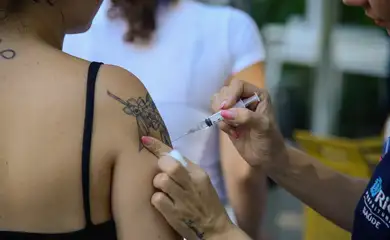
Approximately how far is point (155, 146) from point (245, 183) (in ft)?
2.36

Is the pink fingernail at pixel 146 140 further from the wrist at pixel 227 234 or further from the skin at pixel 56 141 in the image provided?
the wrist at pixel 227 234

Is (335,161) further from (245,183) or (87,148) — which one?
(87,148)

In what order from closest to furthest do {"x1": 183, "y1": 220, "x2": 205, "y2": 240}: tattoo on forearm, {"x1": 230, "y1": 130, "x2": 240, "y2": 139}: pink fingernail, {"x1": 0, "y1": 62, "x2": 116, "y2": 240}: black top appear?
{"x1": 0, "y1": 62, "x2": 116, "y2": 240}: black top → {"x1": 183, "y1": 220, "x2": 205, "y2": 240}: tattoo on forearm → {"x1": 230, "y1": 130, "x2": 240, "y2": 139}: pink fingernail

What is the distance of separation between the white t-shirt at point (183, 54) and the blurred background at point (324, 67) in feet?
9.38

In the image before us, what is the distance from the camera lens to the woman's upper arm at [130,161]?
1099mm

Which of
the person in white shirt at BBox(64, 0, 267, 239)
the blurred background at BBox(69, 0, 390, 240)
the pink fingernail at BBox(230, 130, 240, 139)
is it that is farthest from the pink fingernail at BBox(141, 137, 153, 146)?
the blurred background at BBox(69, 0, 390, 240)

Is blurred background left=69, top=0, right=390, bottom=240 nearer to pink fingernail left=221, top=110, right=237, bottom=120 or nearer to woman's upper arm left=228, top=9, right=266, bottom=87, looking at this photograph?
woman's upper arm left=228, top=9, right=266, bottom=87

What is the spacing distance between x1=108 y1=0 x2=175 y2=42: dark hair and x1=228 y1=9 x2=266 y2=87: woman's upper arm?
0.19m

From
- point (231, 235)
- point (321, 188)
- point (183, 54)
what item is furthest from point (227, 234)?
point (183, 54)

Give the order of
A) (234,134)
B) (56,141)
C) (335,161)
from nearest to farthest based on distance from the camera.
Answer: (56,141), (234,134), (335,161)

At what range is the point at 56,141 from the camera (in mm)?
1070

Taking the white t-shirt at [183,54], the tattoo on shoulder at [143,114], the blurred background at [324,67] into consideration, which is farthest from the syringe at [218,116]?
the blurred background at [324,67]

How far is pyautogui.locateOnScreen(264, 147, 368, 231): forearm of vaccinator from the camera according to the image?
5.49ft

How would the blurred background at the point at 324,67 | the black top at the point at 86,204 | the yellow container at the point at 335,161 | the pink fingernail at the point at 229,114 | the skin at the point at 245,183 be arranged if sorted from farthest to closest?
1. the blurred background at the point at 324,67
2. the yellow container at the point at 335,161
3. the skin at the point at 245,183
4. the pink fingernail at the point at 229,114
5. the black top at the point at 86,204
